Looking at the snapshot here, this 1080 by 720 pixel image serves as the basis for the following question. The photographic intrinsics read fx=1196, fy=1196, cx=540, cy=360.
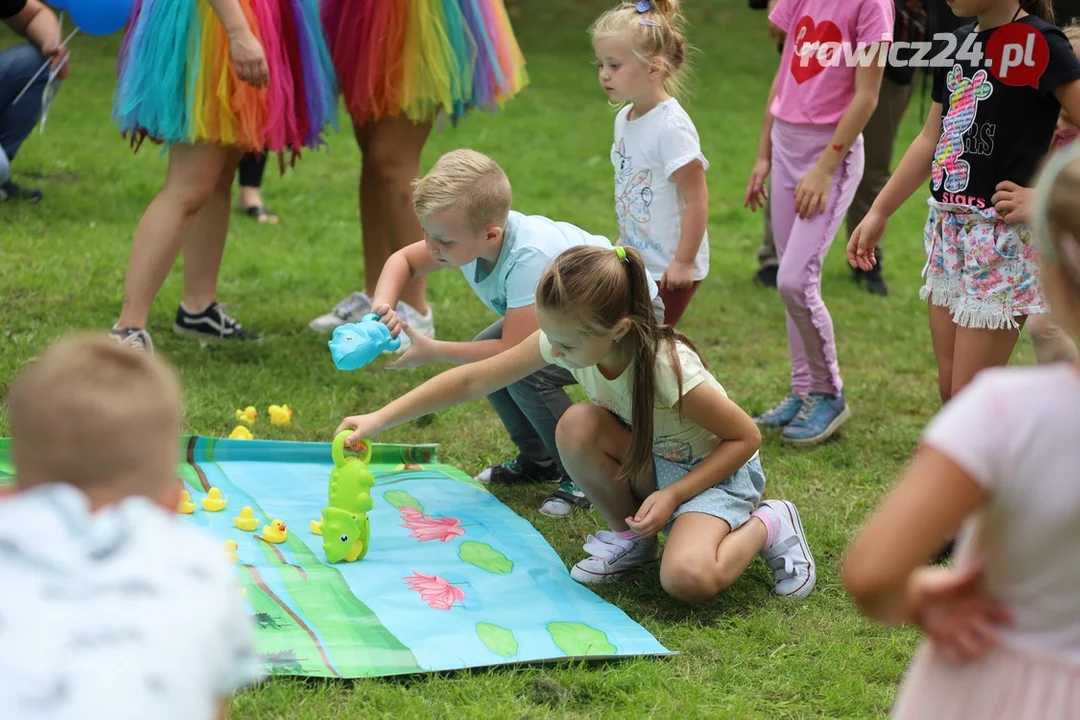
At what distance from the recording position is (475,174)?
10.4 ft

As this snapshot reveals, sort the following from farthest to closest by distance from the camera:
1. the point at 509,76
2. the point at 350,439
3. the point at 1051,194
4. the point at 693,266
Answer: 1. the point at 509,76
2. the point at 693,266
3. the point at 350,439
4. the point at 1051,194

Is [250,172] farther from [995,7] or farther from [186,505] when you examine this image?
[995,7]

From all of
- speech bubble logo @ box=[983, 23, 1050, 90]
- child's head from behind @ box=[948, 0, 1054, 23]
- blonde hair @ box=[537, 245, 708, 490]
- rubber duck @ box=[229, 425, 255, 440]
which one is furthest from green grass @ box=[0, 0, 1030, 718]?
child's head from behind @ box=[948, 0, 1054, 23]

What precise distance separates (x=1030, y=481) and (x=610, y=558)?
1.80 m

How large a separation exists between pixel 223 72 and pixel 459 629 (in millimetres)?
2292

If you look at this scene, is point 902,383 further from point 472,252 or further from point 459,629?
point 459,629

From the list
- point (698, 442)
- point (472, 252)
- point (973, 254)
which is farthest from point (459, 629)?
point (973, 254)

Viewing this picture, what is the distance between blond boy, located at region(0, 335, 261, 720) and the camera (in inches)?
49.2

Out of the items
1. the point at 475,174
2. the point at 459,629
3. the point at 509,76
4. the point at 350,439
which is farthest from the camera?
the point at 509,76

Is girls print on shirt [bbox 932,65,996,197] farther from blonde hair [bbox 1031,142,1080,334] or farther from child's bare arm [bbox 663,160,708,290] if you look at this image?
blonde hair [bbox 1031,142,1080,334]


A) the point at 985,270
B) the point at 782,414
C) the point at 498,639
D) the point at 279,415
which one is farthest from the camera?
the point at 782,414

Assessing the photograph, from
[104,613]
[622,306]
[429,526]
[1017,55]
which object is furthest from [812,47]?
[104,613]

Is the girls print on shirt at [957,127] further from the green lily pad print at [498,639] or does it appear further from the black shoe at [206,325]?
the black shoe at [206,325]

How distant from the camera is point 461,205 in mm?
3141
